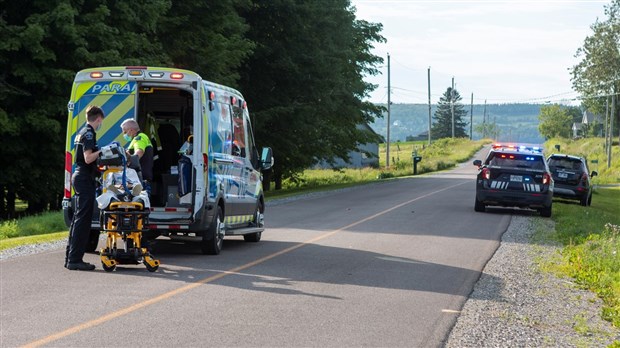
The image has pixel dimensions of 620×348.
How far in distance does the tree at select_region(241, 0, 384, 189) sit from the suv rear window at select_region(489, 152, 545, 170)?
1571cm

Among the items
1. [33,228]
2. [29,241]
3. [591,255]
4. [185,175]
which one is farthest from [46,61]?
[591,255]

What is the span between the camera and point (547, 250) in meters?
18.5

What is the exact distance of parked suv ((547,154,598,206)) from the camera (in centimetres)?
3547

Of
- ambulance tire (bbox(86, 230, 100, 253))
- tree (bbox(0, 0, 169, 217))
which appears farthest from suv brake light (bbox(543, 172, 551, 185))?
ambulance tire (bbox(86, 230, 100, 253))

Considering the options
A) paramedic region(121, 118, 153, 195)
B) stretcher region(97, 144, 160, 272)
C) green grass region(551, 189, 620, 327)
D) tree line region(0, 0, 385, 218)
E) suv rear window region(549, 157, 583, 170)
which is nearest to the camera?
stretcher region(97, 144, 160, 272)

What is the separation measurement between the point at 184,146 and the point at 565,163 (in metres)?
23.5

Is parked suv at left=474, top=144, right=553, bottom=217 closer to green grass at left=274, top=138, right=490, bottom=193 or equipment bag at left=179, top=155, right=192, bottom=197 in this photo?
green grass at left=274, top=138, right=490, bottom=193

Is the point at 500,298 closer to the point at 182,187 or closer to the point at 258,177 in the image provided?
the point at 182,187

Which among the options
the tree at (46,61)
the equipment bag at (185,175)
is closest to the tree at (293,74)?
the tree at (46,61)

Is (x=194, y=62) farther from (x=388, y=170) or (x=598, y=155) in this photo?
(x=598, y=155)

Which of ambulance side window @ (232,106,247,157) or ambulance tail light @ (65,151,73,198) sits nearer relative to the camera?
ambulance tail light @ (65,151,73,198)

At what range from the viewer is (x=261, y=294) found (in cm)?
1121

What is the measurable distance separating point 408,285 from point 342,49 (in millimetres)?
37683

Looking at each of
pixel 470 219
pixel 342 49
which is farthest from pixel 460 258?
pixel 342 49
